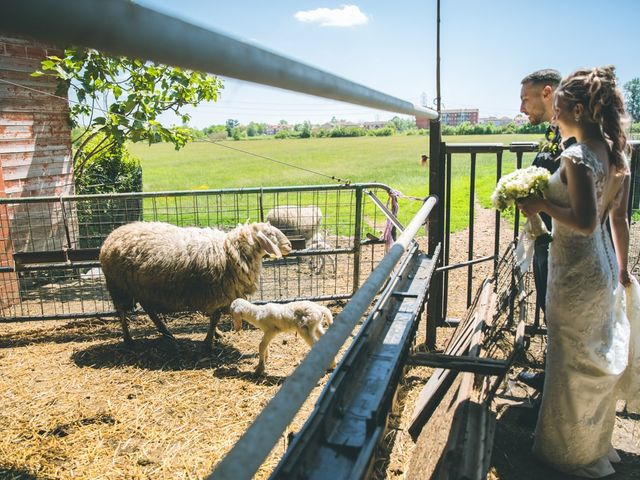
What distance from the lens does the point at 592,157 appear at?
8.38 feet

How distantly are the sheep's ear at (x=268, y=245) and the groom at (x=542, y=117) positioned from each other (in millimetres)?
2710

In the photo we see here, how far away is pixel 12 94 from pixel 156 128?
2.13 meters

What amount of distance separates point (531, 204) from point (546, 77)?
4.85 feet

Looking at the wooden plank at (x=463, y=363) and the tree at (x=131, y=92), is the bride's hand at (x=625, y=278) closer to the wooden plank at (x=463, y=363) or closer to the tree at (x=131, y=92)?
the wooden plank at (x=463, y=363)

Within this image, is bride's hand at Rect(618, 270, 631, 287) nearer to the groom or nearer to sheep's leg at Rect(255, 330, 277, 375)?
the groom

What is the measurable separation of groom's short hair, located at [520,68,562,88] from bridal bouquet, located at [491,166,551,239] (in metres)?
1.20

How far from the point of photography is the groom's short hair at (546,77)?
3736 mm

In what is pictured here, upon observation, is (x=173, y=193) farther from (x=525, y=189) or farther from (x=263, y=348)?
(x=525, y=189)

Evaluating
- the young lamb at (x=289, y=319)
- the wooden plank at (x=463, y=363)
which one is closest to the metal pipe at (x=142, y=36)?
the wooden plank at (x=463, y=363)

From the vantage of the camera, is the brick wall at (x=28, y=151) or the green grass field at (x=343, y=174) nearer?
the brick wall at (x=28, y=151)

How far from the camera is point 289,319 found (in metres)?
4.88

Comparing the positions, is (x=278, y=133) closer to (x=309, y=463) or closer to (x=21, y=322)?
(x=21, y=322)

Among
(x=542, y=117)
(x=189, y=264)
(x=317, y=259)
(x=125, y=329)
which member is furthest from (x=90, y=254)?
(x=542, y=117)

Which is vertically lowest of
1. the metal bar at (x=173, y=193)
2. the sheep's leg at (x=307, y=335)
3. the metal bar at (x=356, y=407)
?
the sheep's leg at (x=307, y=335)
